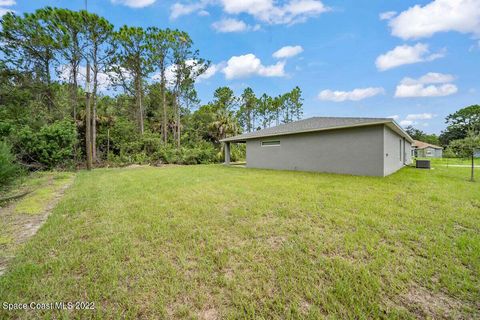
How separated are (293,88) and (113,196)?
2928 centimetres

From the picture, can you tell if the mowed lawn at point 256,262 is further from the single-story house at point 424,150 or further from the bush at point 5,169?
the single-story house at point 424,150

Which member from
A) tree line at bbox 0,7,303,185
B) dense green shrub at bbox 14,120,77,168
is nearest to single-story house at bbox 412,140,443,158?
tree line at bbox 0,7,303,185

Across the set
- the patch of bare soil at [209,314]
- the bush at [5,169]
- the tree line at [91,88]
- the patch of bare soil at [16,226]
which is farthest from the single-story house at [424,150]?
the bush at [5,169]

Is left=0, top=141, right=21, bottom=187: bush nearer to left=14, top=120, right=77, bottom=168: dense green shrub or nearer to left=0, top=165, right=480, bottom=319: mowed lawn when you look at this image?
left=0, top=165, right=480, bottom=319: mowed lawn

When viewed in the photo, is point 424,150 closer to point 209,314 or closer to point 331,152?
point 331,152

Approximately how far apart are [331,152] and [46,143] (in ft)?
48.4

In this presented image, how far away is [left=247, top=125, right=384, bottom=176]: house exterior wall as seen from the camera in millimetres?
8453

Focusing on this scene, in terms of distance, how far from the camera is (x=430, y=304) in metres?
1.74

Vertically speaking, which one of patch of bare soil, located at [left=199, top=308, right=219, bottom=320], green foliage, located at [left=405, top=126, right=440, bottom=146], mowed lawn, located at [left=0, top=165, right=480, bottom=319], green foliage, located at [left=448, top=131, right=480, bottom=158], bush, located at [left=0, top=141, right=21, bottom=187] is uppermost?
green foliage, located at [left=405, top=126, right=440, bottom=146]

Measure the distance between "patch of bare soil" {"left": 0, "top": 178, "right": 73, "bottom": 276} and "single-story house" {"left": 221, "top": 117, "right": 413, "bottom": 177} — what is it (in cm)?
995

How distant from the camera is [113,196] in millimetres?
5539

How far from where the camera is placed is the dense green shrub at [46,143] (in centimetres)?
985

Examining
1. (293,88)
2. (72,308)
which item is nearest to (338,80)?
(293,88)

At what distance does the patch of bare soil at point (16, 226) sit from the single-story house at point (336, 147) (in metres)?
9.95
